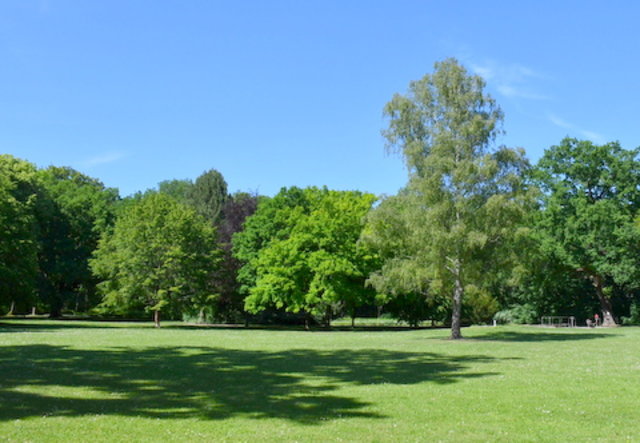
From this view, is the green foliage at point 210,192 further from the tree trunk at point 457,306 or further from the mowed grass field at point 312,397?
the mowed grass field at point 312,397

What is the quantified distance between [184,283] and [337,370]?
39.8 m

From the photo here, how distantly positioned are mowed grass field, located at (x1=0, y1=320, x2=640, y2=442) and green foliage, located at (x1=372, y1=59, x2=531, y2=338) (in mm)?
14089

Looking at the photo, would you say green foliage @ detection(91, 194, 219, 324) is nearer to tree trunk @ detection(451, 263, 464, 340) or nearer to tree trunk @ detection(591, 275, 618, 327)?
tree trunk @ detection(451, 263, 464, 340)

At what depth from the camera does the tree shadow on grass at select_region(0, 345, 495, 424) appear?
13.3m

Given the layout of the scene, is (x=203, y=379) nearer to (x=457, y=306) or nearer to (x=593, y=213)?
(x=457, y=306)

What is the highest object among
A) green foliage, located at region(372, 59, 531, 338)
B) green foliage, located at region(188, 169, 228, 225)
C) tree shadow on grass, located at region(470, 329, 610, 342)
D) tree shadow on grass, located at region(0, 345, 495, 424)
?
green foliage, located at region(188, 169, 228, 225)

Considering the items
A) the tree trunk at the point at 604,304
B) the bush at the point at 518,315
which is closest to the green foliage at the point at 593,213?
the tree trunk at the point at 604,304

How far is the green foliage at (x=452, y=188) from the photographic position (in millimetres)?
39188

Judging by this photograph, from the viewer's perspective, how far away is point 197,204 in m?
97.4

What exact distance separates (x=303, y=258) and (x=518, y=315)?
28.7m

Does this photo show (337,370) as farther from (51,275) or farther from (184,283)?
(51,275)

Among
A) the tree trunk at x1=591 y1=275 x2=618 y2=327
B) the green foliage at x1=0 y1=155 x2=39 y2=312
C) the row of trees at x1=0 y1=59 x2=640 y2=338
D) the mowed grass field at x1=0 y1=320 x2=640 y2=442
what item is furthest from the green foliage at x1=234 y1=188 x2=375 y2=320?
the mowed grass field at x1=0 y1=320 x2=640 y2=442

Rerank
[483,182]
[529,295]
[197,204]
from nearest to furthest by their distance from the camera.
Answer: [483,182] < [529,295] < [197,204]

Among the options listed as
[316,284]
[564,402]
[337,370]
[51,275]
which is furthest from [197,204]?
[564,402]
